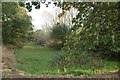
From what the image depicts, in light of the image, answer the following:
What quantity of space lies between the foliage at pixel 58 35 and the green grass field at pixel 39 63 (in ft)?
0.21

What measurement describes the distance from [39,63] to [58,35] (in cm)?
30

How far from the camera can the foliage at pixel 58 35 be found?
9.74 ft

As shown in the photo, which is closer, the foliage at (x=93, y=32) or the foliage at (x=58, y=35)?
the foliage at (x=93, y=32)

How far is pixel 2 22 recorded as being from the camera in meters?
3.05

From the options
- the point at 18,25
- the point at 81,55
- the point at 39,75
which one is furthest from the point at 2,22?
the point at 81,55

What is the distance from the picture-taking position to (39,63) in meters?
3.04

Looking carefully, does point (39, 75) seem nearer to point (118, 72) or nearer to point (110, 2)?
point (118, 72)

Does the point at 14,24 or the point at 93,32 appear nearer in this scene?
the point at 93,32

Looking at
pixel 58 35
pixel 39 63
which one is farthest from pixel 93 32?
pixel 39 63

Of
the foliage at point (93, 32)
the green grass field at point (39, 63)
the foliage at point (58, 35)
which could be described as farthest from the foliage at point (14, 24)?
the foliage at point (93, 32)

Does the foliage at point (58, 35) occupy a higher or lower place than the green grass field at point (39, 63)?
higher

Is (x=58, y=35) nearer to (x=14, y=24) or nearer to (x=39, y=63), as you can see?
(x=39, y=63)

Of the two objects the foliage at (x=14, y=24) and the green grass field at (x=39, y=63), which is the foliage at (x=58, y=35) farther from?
the foliage at (x=14, y=24)

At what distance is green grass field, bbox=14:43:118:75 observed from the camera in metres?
3.01
